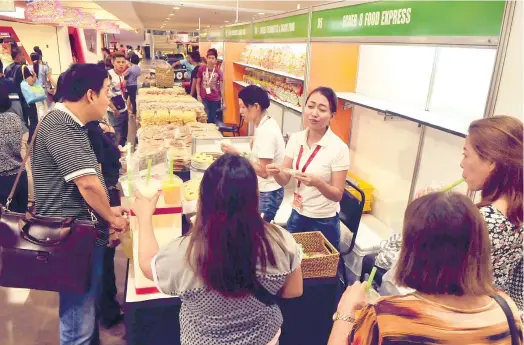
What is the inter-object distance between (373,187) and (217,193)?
3.06m

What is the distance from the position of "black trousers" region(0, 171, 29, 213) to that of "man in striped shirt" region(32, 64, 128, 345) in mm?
1757

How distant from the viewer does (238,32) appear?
8.16 metres

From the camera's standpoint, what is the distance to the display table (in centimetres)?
196

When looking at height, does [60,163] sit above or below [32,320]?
above

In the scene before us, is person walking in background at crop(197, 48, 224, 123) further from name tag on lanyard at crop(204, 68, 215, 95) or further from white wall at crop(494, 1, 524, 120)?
white wall at crop(494, 1, 524, 120)

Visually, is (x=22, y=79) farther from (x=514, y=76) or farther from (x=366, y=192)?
(x=514, y=76)

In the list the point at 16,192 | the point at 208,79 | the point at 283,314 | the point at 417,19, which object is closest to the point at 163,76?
the point at 208,79

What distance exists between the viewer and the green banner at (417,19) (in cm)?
206

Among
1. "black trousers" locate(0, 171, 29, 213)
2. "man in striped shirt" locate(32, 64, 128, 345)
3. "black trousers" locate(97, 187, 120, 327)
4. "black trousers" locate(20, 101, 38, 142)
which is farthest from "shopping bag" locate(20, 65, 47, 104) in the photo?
"man in striped shirt" locate(32, 64, 128, 345)

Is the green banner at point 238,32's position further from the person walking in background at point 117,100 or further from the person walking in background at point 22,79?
the person walking in background at point 22,79

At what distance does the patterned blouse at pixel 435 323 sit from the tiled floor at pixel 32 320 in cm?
237

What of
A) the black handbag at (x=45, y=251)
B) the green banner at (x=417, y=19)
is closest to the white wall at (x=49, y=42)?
the green banner at (x=417, y=19)

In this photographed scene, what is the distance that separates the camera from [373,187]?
4027 mm

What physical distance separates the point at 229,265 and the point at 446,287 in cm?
66
